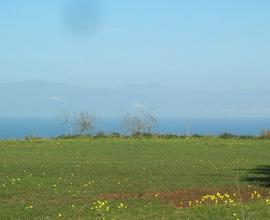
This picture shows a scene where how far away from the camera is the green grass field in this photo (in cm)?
1817

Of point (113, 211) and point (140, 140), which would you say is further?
point (140, 140)

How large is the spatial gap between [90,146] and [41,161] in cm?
1172

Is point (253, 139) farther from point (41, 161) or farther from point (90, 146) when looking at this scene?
point (41, 161)

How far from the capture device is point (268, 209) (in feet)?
59.1

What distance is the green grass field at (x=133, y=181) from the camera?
18.2 metres

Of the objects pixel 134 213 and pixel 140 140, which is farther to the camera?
pixel 140 140

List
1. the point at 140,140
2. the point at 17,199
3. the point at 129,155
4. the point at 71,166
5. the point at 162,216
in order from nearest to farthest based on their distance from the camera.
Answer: the point at 162,216, the point at 17,199, the point at 71,166, the point at 129,155, the point at 140,140

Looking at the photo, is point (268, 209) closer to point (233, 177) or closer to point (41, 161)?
point (233, 177)

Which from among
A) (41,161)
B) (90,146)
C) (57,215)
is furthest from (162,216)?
(90,146)

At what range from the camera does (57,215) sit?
17.7m

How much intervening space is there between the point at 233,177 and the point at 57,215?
1153cm

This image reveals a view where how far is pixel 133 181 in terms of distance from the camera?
25641 mm

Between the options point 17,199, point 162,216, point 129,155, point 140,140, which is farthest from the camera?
point 140,140

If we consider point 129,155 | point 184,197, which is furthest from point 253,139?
point 184,197
